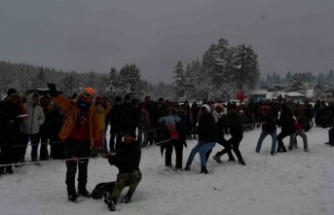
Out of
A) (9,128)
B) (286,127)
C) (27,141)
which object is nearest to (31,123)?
(27,141)

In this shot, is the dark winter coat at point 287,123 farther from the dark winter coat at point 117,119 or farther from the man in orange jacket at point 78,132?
the man in orange jacket at point 78,132

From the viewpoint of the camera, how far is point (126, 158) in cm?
812

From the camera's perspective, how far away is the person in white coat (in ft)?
35.6

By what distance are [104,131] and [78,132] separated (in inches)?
129

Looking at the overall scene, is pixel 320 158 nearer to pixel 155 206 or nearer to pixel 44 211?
pixel 155 206

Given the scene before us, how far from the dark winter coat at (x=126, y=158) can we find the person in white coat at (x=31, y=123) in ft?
12.3

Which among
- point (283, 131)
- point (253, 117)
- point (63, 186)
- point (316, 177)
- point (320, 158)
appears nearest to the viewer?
point (63, 186)

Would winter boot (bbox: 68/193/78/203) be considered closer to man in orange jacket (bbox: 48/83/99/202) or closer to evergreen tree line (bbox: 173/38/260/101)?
man in orange jacket (bbox: 48/83/99/202)

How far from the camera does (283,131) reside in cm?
1520

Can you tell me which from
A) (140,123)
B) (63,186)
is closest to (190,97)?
(140,123)

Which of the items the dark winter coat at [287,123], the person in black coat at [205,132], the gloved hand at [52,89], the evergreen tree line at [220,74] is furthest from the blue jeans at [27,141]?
the evergreen tree line at [220,74]

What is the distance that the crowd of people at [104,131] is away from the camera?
26.4ft

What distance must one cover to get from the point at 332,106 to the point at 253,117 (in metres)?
4.82

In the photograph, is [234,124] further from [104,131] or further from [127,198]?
[127,198]
